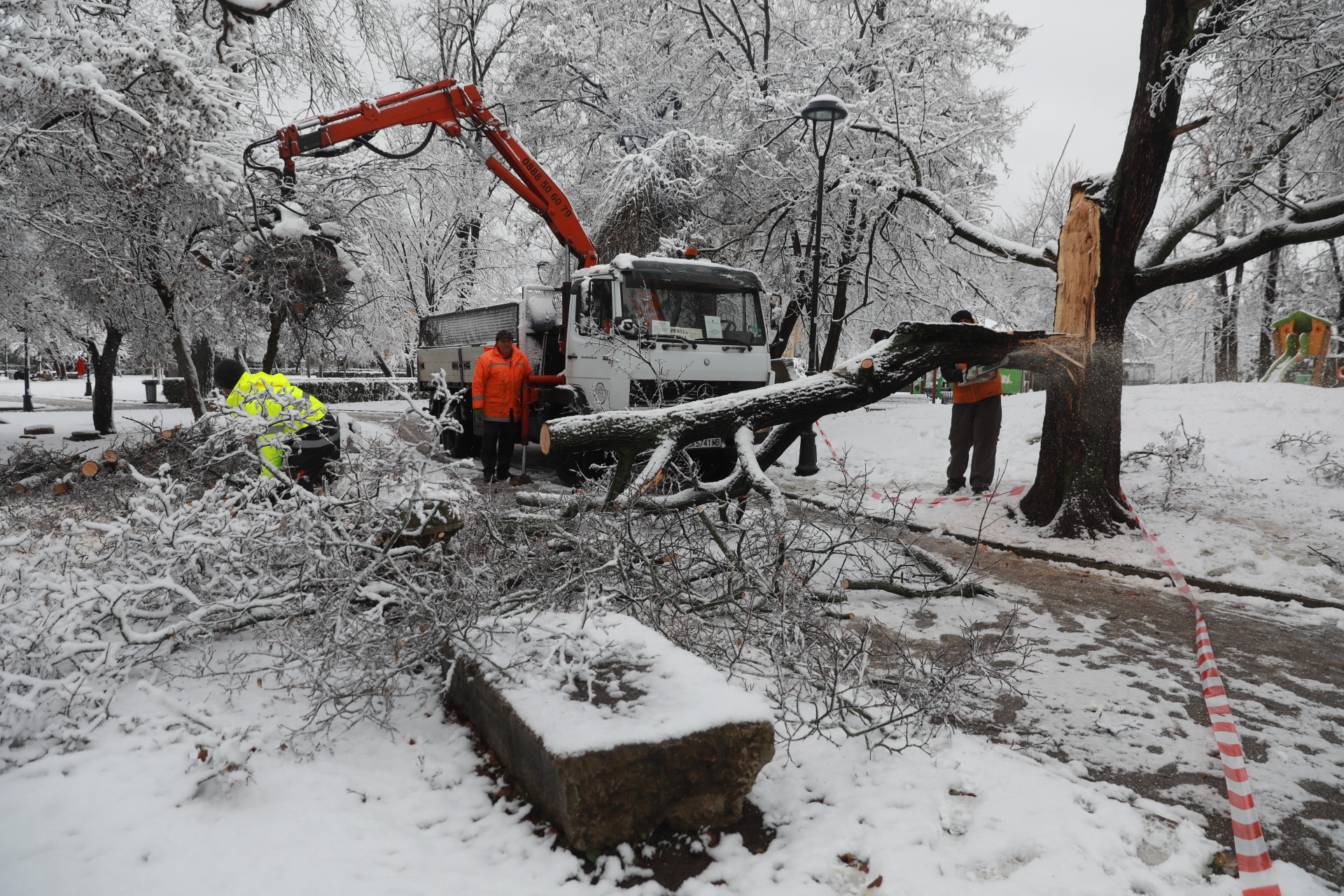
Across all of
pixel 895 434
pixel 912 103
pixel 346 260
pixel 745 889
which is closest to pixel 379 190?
pixel 346 260

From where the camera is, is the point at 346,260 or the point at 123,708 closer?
the point at 123,708

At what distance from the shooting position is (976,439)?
830 centimetres

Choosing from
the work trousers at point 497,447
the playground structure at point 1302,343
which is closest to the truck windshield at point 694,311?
the work trousers at point 497,447

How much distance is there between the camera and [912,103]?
11.2 meters

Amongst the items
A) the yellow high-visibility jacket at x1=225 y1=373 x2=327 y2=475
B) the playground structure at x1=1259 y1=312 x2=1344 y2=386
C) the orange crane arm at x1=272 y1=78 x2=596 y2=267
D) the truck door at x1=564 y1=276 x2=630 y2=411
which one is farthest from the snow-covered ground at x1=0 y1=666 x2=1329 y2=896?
the playground structure at x1=1259 y1=312 x2=1344 y2=386

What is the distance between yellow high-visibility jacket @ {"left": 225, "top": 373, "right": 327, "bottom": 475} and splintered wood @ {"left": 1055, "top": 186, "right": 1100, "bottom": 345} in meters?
5.88

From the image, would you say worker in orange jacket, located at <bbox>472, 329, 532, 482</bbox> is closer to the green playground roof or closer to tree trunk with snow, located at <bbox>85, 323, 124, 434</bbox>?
tree trunk with snow, located at <bbox>85, 323, 124, 434</bbox>

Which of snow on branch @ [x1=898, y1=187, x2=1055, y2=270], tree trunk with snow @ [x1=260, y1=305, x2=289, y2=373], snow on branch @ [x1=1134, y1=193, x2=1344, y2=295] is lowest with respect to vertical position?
tree trunk with snow @ [x1=260, y1=305, x2=289, y2=373]

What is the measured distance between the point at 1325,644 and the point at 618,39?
15411 mm

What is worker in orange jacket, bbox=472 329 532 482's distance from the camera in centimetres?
843

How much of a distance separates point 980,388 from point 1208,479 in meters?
2.37

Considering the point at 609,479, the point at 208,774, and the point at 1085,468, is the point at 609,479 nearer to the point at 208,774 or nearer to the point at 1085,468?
the point at 208,774

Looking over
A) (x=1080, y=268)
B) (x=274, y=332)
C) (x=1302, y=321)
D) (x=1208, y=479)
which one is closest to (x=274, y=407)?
(x=1080, y=268)

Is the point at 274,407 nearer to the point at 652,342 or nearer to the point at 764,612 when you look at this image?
the point at 764,612
